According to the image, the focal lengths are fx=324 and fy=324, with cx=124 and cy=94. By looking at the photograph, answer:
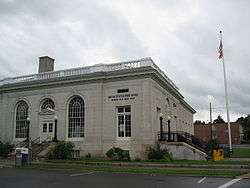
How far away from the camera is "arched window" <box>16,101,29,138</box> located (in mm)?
34681

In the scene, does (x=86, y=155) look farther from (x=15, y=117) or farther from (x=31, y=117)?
(x=15, y=117)

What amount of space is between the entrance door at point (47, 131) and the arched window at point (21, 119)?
2.34 metres

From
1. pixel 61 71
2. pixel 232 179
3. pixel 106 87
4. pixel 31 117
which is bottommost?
pixel 232 179

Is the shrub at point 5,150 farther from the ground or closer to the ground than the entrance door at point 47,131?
closer to the ground

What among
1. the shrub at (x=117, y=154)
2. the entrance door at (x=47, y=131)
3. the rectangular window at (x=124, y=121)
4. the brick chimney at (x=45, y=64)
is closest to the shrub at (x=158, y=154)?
the shrub at (x=117, y=154)

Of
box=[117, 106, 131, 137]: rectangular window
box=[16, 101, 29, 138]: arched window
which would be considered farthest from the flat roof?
box=[117, 106, 131, 137]: rectangular window

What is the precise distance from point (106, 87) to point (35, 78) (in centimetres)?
931

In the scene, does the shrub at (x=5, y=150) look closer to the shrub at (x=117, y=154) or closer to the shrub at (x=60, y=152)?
the shrub at (x=60, y=152)

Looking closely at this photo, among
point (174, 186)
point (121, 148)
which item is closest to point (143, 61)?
point (121, 148)

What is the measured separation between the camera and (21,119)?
35.3m

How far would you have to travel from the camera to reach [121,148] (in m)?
28.5

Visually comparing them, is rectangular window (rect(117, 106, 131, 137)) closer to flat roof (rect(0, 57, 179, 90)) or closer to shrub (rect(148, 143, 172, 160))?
shrub (rect(148, 143, 172, 160))

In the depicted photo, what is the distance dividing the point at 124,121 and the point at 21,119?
41.6 ft

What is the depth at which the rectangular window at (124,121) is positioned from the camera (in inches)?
1150
